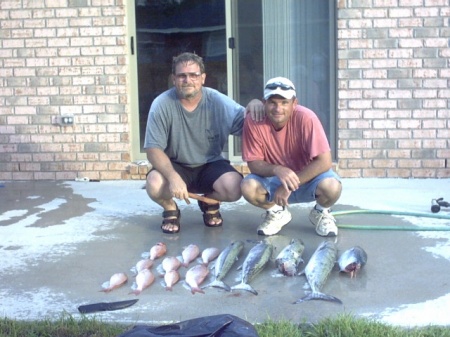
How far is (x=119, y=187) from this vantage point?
25.5ft

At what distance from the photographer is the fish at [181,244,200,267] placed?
5.06 metres

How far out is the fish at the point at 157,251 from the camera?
5.16 meters

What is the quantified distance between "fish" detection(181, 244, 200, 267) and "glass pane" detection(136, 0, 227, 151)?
3.21 m

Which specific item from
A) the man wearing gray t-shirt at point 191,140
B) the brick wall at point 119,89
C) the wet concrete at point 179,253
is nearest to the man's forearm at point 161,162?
the man wearing gray t-shirt at point 191,140

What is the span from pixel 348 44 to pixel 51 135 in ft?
10.9

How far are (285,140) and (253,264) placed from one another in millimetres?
1197

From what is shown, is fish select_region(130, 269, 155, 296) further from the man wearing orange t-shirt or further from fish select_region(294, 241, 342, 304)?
the man wearing orange t-shirt

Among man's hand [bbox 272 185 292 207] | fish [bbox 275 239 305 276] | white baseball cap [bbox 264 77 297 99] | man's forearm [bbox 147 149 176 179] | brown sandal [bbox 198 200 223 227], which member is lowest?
fish [bbox 275 239 305 276]

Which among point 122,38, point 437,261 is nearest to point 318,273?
point 437,261

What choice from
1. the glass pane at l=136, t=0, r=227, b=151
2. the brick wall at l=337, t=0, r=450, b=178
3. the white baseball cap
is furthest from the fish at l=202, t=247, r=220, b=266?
the glass pane at l=136, t=0, r=227, b=151

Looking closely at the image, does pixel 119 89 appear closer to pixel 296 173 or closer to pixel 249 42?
pixel 249 42

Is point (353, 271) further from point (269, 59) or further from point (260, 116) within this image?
point (269, 59)

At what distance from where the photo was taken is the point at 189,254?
511cm

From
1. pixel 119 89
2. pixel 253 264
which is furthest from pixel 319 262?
→ pixel 119 89
